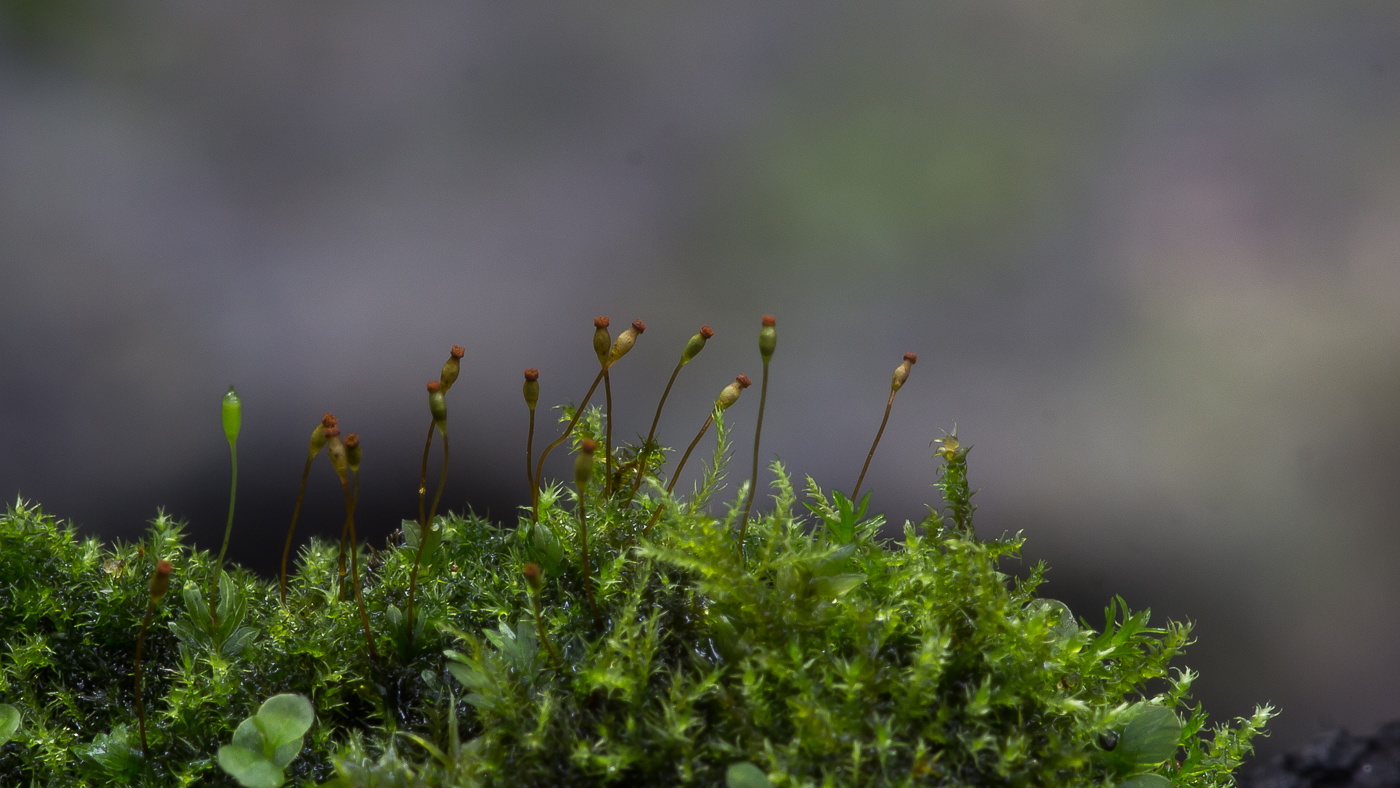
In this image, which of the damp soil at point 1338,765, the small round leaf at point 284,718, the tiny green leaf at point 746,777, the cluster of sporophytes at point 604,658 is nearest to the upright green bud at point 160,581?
the cluster of sporophytes at point 604,658

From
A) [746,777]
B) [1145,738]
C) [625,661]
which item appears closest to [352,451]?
[625,661]

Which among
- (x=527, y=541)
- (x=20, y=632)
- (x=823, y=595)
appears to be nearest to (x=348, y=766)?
(x=527, y=541)

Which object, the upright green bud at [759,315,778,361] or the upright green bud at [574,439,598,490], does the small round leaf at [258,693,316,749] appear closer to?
the upright green bud at [574,439,598,490]

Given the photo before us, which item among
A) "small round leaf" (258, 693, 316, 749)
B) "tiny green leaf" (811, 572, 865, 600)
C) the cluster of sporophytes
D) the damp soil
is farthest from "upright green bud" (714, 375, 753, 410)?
the damp soil

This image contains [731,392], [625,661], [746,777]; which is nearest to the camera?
[746,777]

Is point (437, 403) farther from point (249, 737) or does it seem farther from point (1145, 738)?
point (1145, 738)

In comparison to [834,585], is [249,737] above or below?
below

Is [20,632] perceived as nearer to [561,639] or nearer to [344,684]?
[344,684]
